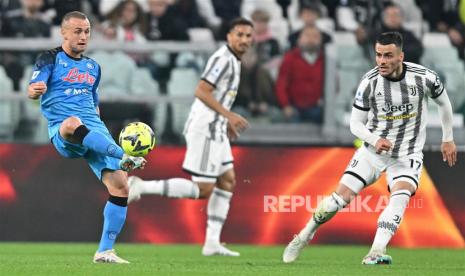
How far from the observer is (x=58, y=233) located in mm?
13250

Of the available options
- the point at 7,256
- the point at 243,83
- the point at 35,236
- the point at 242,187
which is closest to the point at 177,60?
the point at 243,83

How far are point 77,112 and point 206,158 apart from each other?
2.71 metres

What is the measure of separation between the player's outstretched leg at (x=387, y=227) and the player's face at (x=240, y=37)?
2.79 meters

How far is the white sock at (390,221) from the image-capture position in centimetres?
938

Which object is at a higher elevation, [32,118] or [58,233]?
[32,118]

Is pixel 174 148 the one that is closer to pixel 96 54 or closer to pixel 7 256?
pixel 96 54

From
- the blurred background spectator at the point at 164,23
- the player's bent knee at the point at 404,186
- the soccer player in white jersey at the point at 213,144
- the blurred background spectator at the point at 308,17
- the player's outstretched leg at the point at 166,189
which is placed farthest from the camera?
the blurred background spectator at the point at 164,23

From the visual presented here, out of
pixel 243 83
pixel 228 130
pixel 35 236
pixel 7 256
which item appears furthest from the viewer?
pixel 243 83

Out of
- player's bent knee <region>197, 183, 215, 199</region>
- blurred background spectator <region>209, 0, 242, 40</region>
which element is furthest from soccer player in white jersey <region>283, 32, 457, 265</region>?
blurred background spectator <region>209, 0, 242, 40</region>

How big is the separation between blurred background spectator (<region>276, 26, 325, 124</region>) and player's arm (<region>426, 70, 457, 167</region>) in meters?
4.35

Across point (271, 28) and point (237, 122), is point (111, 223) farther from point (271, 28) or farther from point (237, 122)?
point (271, 28)

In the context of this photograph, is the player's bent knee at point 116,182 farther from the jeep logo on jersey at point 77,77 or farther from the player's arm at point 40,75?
the player's arm at point 40,75

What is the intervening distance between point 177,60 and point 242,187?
1.84 meters

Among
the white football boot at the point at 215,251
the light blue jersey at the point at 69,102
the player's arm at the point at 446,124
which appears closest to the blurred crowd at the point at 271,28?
the white football boot at the point at 215,251
